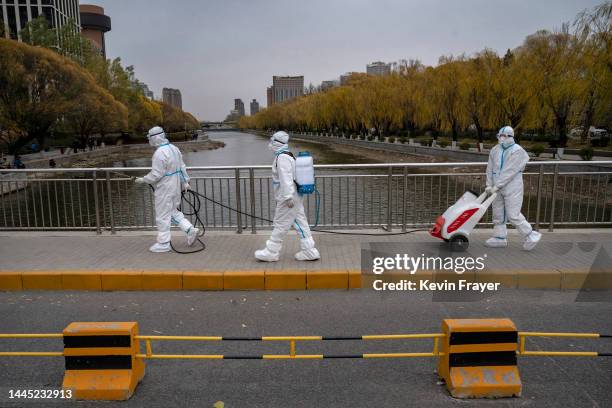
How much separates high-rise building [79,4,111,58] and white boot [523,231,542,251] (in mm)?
172126

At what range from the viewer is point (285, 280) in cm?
608

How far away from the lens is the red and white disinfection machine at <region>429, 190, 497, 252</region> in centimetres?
703

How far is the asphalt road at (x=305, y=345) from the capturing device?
12.0 feet

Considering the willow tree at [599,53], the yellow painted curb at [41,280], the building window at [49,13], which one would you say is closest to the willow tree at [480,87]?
the willow tree at [599,53]

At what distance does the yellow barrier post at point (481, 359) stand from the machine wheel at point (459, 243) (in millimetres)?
3516

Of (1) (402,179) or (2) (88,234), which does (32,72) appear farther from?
(1) (402,179)

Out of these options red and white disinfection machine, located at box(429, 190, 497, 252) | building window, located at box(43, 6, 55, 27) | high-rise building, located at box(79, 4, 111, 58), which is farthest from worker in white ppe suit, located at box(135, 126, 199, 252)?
high-rise building, located at box(79, 4, 111, 58)

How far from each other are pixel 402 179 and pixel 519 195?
2006 millimetres

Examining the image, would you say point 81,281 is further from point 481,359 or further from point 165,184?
point 481,359

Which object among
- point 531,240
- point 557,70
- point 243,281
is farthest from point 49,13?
point 531,240

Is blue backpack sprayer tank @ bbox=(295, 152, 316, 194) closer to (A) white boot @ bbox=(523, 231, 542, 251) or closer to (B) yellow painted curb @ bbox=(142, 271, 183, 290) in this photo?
(B) yellow painted curb @ bbox=(142, 271, 183, 290)

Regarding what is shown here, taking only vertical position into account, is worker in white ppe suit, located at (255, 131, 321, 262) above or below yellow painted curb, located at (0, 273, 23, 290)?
above

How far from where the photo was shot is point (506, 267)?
6.36 m

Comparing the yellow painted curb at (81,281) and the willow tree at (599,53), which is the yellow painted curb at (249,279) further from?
the willow tree at (599,53)
